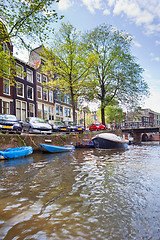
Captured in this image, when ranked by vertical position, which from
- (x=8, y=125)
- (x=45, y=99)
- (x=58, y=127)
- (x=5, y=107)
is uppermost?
(x=45, y=99)

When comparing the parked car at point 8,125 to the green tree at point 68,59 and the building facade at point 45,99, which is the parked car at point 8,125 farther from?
the building facade at point 45,99

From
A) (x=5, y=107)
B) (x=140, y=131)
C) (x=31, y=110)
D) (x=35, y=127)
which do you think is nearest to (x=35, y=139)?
(x=35, y=127)

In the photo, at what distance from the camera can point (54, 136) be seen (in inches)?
586

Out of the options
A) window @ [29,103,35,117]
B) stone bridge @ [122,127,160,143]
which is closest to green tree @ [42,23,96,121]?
window @ [29,103,35,117]

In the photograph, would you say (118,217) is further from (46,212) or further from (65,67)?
(65,67)

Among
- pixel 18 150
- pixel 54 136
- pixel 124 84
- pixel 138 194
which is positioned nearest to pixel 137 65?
pixel 124 84

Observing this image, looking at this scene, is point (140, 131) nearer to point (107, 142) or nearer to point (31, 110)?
point (31, 110)

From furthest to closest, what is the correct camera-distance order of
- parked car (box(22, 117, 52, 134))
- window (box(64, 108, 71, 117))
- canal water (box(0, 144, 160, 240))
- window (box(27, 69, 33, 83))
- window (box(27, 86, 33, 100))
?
window (box(64, 108, 71, 117)) < window (box(27, 69, 33, 83)) < window (box(27, 86, 33, 100)) < parked car (box(22, 117, 52, 134)) < canal water (box(0, 144, 160, 240))

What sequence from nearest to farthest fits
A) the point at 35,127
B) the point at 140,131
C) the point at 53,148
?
1. the point at 53,148
2. the point at 35,127
3. the point at 140,131

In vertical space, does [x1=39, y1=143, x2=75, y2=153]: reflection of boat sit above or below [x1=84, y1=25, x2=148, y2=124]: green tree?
below

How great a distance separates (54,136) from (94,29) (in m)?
18.9

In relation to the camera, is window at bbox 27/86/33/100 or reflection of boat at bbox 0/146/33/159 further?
window at bbox 27/86/33/100

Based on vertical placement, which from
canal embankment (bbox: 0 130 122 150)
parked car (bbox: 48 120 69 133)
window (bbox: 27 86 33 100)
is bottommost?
canal embankment (bbox: 0 130 122 150)

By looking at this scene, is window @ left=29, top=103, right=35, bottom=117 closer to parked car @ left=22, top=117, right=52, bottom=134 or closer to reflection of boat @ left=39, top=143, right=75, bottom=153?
parked car @ left=22, top=117, right=52, bottom=134
